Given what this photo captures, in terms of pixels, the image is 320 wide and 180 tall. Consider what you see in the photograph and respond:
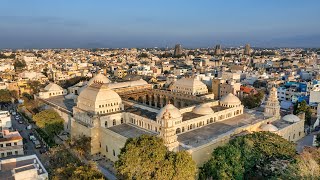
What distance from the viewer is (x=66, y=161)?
118 ft

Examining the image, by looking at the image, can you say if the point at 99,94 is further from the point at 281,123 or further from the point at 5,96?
the point at 5,96

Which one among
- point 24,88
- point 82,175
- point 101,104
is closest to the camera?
point 82,175

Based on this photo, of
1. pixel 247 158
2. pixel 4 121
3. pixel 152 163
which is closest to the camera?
pixel 152 163

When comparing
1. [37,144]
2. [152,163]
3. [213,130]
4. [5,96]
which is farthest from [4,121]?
[152,163]

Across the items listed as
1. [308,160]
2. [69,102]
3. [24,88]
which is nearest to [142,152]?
[308,160]

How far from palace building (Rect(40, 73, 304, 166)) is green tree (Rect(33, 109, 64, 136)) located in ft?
7.79

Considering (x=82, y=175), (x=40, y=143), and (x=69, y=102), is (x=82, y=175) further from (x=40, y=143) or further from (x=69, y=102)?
(x=69, y=102)

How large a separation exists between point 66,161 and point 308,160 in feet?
91.2

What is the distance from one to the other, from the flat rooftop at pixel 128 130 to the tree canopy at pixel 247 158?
42.8ft

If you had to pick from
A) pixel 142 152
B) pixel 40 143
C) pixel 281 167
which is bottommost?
pixel 40 143

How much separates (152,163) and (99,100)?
23.5 m

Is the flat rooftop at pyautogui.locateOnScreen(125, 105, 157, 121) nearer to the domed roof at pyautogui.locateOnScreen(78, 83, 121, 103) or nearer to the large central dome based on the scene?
the large central dome

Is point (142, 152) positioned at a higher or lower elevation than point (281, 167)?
higher

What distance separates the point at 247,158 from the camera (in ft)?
→ 104
